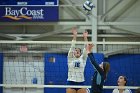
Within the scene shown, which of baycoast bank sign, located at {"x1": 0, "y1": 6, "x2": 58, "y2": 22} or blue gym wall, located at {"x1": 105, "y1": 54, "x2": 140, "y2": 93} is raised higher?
baycoast bank sign, located at {"x1": 0, "y1": 6, "x2": 58, "y2": 22}

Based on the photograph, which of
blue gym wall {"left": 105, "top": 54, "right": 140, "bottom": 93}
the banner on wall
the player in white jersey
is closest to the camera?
the player in white jersey

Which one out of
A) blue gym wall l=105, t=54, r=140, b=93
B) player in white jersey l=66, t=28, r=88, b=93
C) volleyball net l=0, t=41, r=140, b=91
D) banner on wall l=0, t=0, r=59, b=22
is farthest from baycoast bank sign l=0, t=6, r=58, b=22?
player in white jersey l=66, t=28, r=88, b=93

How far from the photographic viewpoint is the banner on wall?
1040 centimetres

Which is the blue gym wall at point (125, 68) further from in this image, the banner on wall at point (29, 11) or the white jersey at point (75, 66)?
the white jersey at point (75, 66)

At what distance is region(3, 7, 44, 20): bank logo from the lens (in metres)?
10.5

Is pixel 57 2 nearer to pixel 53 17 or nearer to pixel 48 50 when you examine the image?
pixel 53 17

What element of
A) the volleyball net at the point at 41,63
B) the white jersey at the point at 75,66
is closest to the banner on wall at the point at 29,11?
the volleyball net at the point at 41,63

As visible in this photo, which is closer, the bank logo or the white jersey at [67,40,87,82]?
the white jersey at [67,40,87,82]

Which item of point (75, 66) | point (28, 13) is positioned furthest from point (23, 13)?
point (75, 66)

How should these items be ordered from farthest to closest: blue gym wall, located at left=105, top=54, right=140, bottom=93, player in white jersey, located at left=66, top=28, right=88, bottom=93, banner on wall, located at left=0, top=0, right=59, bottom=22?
banner on wall, located at left=0, top=0, right=59, bottom=22, blue gym wall, located at left=105, top=54, right=140, bottom=93, player in white jersey, located at left=66, top=28, right=88, bottom=93

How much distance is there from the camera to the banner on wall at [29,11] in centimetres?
1040

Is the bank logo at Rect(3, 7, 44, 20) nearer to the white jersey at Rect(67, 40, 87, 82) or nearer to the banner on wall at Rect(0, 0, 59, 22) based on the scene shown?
the banner on wall at Rect(0, 0, 59, 22)

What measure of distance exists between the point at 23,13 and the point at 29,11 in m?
0.19

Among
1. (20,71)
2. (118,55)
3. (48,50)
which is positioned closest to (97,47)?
(118,55)
